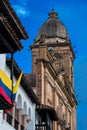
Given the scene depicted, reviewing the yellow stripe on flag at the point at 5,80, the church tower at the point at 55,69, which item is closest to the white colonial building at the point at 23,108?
the church tower at the point at 55,69

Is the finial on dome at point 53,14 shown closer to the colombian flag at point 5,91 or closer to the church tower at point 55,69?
the church tower at point 55,69

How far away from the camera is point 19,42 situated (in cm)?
1794

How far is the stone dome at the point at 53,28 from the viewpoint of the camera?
2462 inches

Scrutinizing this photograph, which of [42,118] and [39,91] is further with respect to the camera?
[39,91]

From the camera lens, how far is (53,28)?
63.5 m

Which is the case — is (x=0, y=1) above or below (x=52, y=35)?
below

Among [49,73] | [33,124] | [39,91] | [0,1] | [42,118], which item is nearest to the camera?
[0,1]

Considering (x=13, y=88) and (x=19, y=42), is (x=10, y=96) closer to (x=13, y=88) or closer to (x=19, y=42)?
(x=13, y=88)

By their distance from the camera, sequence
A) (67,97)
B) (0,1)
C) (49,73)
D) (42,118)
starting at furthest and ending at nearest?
(67,97)
(49,73)
(42,118)
(0,1)

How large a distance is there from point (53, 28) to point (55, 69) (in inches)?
466

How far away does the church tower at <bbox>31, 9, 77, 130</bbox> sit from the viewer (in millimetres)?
46531

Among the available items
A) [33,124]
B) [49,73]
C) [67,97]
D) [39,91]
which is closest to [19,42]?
[33,124]

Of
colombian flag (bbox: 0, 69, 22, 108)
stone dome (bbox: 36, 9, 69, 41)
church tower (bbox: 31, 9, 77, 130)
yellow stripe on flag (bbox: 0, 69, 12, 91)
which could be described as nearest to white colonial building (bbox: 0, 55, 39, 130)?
church tower (bbox: 31, 9, 77, 130)

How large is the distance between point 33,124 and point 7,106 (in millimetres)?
18218
